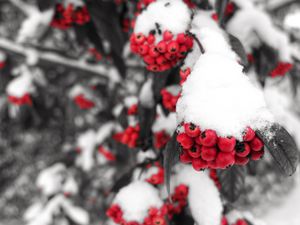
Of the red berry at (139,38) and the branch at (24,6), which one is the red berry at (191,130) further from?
the branch at (24,6)

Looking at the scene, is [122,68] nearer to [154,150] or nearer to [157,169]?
[154,150]

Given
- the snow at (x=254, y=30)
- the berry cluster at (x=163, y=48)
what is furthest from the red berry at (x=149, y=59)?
the snow at (x=254, y=30)

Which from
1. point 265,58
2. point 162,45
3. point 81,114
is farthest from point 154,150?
point 81,114

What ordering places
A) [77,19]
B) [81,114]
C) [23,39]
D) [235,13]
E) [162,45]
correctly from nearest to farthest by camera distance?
[162,45], [235,13], [77,19], [23,39], [81,114]

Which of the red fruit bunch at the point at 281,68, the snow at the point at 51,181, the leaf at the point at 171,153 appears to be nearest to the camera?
the leaf at the point at 171,153

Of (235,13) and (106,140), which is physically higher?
(235,13)

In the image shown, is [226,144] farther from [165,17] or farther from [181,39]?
[165,17]

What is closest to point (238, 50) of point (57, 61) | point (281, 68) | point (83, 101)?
point (281, 68)
